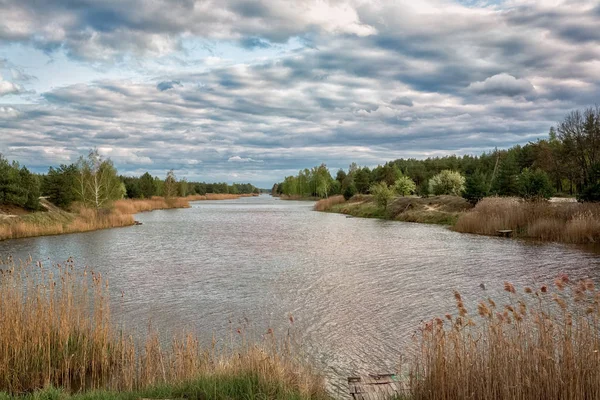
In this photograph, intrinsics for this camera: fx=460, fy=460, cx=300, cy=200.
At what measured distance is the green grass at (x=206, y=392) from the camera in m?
6.30

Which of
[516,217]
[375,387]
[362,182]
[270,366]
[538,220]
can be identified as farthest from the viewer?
[362,182]

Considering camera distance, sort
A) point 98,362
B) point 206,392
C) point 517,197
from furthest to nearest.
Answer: point 517,197 → point 98,362 → point 206,392

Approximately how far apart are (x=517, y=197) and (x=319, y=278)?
101 ft

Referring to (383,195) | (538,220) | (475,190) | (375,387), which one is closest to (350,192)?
(383,195)

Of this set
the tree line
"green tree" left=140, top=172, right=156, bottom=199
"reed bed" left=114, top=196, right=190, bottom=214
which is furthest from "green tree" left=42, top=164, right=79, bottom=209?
"green tree" left=140, top=172, right=156, bottom=199

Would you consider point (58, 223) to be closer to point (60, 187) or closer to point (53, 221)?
point (53, 221)

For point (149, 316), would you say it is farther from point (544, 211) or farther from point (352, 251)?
point (544, 211)

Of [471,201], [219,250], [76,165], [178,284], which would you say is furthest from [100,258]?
[471,201]

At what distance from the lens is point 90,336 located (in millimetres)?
8773

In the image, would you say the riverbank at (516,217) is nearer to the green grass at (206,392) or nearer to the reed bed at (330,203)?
the reed bed at (330,203)

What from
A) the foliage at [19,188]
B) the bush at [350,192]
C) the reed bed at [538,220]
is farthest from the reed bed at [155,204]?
the reed bed at [538,220]

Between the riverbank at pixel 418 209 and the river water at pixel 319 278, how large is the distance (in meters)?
12.7

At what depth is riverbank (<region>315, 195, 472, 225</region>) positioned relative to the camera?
46.2 m

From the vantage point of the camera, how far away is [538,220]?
30938mm
